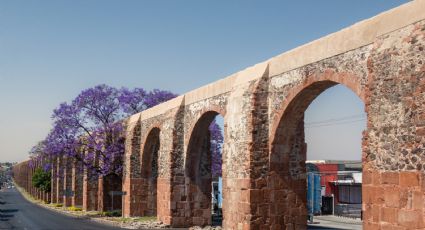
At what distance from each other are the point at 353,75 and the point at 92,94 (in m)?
23.1

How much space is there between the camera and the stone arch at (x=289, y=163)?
14806mm

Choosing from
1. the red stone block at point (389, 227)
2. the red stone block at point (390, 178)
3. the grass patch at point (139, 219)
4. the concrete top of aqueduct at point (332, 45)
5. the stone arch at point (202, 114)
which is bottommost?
the grass patch at point (139, 219)

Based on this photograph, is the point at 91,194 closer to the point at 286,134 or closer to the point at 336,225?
the point at 336,225

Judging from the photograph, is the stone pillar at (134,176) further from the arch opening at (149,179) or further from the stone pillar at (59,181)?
the stone pillar at (59,181)

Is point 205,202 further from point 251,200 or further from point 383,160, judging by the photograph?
point 383,160

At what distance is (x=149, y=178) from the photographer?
28.3 meters

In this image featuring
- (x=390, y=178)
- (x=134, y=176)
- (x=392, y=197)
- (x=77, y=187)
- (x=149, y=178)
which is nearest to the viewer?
(x=392, y=197)

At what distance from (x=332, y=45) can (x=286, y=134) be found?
3.37 m

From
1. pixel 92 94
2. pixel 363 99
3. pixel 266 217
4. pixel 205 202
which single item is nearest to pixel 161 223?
pixel 205 202

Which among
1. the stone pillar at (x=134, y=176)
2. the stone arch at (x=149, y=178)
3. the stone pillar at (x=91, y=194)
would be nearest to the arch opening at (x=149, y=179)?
the stone arch at (x=149, y=178)

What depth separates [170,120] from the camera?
2292cm

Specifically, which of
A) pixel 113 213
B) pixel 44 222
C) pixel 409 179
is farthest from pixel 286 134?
pixel 113 213

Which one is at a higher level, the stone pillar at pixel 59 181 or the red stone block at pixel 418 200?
the red stone block at pixel 418 200

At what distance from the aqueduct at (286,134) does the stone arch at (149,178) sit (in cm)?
5
